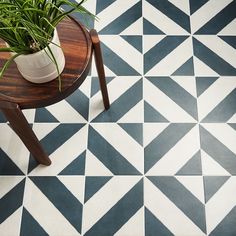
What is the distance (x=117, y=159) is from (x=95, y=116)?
293 millimetres

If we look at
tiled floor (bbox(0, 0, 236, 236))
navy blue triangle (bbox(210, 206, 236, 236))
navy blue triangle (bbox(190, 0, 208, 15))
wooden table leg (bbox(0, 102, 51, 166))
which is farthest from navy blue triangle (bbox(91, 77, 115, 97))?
navy blue triangle (bbox(210, 206, 236, 236))

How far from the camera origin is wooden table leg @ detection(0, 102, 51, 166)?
5.03 feet

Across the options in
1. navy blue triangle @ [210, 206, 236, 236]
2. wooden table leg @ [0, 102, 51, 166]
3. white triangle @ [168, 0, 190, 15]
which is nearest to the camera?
wooden table leg @ [0, 102, 51, 166]

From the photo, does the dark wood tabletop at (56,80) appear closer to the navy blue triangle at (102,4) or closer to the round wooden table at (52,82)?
the round wooden table at (52,82)

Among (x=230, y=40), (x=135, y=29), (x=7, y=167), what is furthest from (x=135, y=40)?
(x=7, y=167)

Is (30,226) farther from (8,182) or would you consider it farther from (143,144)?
(143,144)

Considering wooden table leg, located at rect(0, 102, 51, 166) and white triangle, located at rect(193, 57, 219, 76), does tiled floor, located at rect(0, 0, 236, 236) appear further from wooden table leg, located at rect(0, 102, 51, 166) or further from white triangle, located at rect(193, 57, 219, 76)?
wooden table leg, located at rect(0, 102, 51, 166)

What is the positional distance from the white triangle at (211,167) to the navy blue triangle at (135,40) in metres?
0.80

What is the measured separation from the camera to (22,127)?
1.64 m

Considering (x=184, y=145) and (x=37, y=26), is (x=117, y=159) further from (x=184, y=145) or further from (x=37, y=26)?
(x=37, y=26)

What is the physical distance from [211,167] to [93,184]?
64cm

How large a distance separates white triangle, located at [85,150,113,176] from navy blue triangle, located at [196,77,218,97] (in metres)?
0.71

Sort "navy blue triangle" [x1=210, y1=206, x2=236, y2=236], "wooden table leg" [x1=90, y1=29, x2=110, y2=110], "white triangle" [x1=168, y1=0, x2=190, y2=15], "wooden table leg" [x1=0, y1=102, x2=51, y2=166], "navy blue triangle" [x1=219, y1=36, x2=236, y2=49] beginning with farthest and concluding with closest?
"white triangle" [x1=168, y1=0, x2=190, y2=15]
"navy blue triangle" [x1=219, y1=36, x2=236, y2=49]
"navy blue triangle" [x1=210, y1=206, x2=236, y2=236]
"wooden table leg" [x1=90, y1=29, x2=110, y2=110]
"wooden table leg" [x1=0, y1=102, x2=51, y2=166]

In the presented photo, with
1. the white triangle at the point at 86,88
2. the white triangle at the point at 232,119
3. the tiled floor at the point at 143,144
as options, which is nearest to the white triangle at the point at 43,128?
the tiled floor at the point at 143,144
